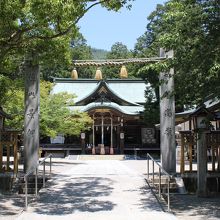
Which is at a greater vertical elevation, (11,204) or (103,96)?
(103,96)

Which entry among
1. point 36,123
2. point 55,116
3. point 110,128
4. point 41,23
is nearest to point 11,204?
point 36,123

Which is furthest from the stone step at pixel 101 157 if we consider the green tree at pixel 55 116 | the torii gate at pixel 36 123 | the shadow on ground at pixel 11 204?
the shadow on ground at pixel 11 204

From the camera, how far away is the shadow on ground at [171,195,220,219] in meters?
10.2

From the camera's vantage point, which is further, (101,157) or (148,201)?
(101,157)

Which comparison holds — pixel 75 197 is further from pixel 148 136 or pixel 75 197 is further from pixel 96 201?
pixel 148 136

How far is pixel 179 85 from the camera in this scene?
11.5 m

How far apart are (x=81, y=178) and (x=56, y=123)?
9220 mm

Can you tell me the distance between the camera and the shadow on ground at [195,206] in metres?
10.2

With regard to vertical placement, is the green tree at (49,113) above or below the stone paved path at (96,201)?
above

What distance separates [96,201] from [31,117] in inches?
179

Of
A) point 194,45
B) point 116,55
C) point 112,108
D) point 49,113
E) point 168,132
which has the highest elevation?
point 116,55

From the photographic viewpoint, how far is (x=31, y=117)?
14.8 metres

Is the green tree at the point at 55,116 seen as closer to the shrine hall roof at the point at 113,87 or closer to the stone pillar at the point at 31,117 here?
the stone pillar at the point at 31,117

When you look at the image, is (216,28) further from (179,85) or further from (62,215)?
(62,215)
